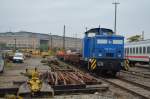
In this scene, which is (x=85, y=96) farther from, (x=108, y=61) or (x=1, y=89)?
(x=108, y=61)

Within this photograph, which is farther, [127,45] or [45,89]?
[127,45]

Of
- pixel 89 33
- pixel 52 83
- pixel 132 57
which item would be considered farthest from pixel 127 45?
pixel 52 83

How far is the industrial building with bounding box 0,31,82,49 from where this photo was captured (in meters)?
144

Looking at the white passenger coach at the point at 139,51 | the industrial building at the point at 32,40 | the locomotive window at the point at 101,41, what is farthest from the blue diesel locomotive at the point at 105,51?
the industrial building at the point at 32,40

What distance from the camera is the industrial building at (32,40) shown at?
143750 mm

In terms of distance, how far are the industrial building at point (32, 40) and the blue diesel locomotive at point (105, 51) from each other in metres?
115

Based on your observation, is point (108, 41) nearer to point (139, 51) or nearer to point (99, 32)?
point (99, 32)

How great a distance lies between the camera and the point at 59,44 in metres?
152

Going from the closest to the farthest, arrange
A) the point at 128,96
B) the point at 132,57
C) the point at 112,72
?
the point at 128,96, the point at 112,72, the point at 132,57

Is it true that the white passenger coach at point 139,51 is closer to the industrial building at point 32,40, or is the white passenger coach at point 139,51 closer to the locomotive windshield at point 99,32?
the locomotive windshield at point 99,32

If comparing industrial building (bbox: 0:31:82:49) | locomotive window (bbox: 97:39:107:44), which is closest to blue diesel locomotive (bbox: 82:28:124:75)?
locomotive window (bbox: 97:39:107:44)

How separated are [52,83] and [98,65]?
7798 mm

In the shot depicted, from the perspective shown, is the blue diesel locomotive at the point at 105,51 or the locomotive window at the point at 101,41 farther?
the locomotive window at the point at 101,41

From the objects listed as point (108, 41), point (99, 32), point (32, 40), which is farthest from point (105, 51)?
point (32, 40)
